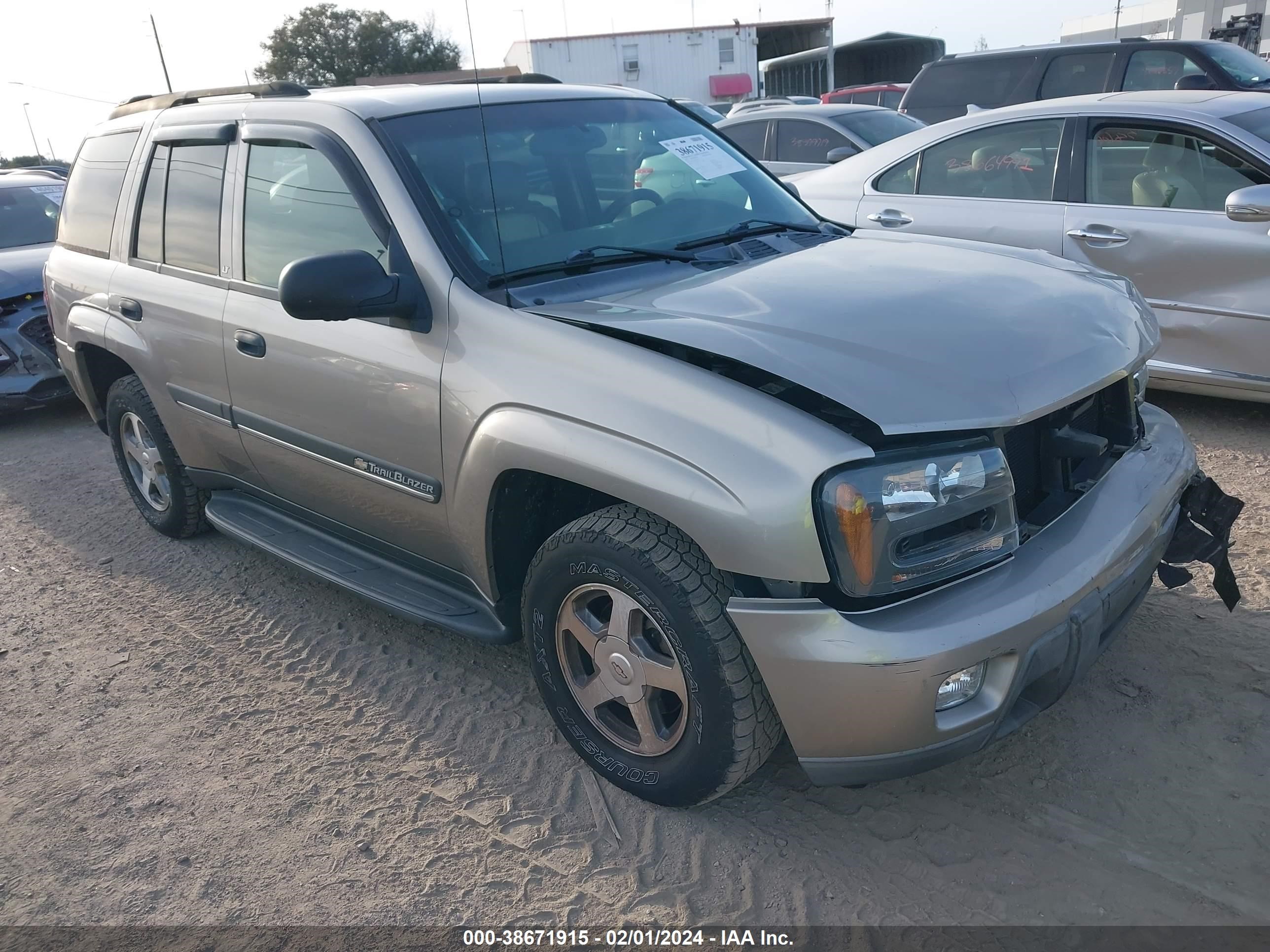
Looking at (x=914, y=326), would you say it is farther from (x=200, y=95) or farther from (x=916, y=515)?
(x=200, y=95)

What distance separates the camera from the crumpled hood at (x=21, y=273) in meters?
6.80

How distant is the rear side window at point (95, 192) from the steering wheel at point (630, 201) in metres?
2.30

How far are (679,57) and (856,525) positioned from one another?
131 feet

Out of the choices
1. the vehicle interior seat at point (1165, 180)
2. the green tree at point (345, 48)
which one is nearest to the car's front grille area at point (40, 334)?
the vehicle interior seat at point (1165, 180)

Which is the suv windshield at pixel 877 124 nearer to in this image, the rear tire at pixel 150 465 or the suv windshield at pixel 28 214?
the rear tire at pixel 150 465

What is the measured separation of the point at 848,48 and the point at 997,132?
110ft

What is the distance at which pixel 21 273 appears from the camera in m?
6.91

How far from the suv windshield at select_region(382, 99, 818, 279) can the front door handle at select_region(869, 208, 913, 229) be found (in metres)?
2.13

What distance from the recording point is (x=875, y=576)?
2094mm

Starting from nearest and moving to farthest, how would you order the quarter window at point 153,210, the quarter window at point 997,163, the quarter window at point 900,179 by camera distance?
the quarter window at point 153,210 < the quarter window at point 997,163 < the quarter window at point 900,179

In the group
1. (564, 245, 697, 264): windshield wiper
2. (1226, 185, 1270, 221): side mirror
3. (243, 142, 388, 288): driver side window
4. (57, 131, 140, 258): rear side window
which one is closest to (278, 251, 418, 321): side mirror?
(243, 142, 388, 288): driver side window

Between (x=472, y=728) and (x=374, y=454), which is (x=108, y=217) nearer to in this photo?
(x=374, y=454)

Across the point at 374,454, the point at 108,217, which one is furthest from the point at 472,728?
the point at 108,217

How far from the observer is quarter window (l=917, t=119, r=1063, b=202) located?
204 inches
